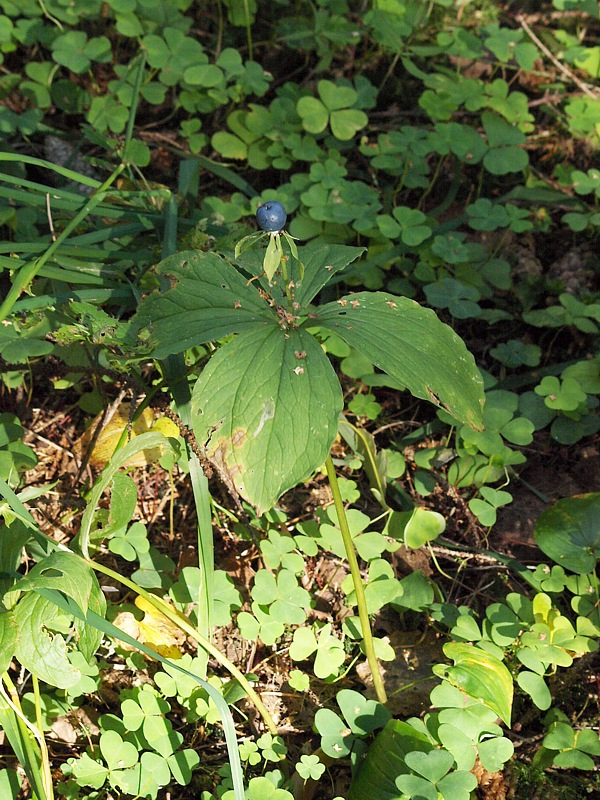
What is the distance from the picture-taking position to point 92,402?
218 cm

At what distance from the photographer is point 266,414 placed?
139cm

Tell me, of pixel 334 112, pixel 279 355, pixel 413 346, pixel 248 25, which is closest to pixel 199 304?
pixel 279 355

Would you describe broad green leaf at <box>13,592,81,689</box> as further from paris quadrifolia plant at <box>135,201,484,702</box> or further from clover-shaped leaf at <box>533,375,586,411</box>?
clover-shaped leaf at <box>533,375,586,411</box>

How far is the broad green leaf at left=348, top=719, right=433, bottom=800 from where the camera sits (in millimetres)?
1502

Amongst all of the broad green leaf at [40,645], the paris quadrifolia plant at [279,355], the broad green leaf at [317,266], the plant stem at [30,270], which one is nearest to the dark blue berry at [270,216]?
the paris quadrifolia plant at [279,355]

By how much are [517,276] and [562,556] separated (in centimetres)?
130

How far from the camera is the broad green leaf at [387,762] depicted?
4.93 feet

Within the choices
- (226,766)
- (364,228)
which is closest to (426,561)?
(226,766)

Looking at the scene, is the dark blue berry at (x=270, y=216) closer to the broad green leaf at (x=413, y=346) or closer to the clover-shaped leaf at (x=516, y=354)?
the broad green leaf at (x=413, y=346)

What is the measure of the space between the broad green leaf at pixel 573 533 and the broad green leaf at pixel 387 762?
0.63 metres

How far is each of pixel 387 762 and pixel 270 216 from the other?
119 cm

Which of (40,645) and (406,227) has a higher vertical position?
(406,227)

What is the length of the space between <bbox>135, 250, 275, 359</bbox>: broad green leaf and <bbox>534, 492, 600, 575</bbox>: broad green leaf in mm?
974

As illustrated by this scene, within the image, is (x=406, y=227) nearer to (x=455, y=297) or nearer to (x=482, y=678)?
(x=455, y=297)
